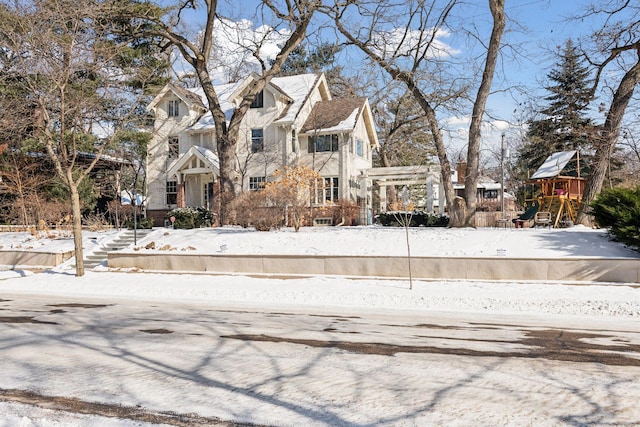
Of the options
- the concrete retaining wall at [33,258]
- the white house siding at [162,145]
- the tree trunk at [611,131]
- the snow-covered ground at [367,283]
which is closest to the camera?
the snow-covered ground at [367,283]

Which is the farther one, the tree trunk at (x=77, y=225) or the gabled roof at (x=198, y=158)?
the gabled roof at (x=198, y=158)

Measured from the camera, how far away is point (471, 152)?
20.3 metres

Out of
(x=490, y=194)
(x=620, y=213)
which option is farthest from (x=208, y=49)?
(x=490, y=194)

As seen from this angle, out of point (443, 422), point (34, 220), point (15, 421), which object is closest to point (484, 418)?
point (443, 422)

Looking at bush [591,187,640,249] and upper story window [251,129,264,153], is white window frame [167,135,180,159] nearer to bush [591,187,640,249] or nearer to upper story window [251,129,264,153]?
upper story window [251,129,264,153]

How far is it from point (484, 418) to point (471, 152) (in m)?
17.1

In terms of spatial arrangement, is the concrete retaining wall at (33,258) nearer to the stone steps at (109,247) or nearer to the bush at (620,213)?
the stone steps at (109,247)

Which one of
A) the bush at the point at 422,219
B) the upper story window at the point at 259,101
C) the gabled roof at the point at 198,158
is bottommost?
the bush at the point at 422,219

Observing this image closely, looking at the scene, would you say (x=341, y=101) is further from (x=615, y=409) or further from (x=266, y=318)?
(x=615, y=409)

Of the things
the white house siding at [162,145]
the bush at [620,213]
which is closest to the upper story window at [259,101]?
the white house siding at [162,145]

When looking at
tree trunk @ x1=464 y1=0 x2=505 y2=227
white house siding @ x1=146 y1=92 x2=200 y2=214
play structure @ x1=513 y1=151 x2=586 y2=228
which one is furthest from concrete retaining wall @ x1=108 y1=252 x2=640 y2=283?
white house siding @ x1=146 y1=92 x2=200 y2=214

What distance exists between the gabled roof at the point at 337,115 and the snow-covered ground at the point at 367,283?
13644 millimetres

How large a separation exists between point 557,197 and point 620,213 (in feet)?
24.0

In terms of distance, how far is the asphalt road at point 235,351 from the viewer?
4.91m
